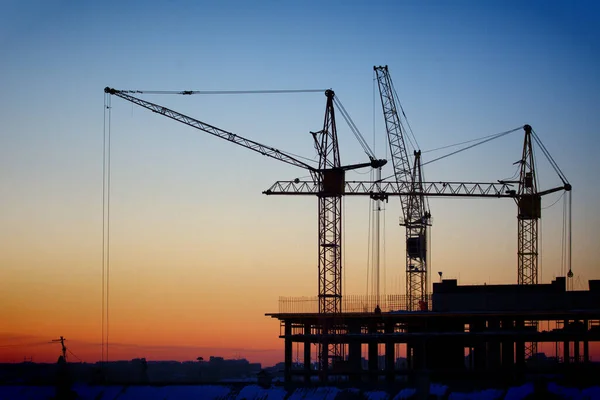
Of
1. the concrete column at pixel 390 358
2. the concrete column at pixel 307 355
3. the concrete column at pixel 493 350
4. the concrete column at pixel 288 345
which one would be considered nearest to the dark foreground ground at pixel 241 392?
the concrete column at pixel 390 358

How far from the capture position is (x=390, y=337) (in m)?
120

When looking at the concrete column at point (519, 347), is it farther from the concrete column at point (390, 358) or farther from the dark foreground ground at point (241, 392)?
the dark foreground ground at point (241, 392)

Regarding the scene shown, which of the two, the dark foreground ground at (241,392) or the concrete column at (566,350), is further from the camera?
the concrete column at (566,350)

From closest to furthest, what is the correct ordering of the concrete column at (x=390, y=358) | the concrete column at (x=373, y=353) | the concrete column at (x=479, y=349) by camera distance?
the concrete column at (x=390, y=358)
the concrete column at (x=479, y=349)
the concrete column at (x=373, y=353)

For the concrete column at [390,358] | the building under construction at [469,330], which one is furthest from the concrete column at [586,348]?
the concrete column at [390,358]

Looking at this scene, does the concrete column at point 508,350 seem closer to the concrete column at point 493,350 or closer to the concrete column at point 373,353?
the concrete column at point 493,350

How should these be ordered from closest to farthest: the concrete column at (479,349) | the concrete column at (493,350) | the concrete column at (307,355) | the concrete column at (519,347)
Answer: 1. the concrete column at (493,350)
2. the concrete column at (479,349)
3. the concrete column at (519,347)
4. the concrete column at (307,355)

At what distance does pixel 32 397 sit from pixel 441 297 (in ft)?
158

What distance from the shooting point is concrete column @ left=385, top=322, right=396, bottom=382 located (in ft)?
384

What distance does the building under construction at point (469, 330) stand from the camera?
115 metres

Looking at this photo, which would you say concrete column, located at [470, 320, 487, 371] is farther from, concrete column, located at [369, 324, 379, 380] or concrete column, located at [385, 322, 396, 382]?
concrete column, located at [369, 324, 379, 380]

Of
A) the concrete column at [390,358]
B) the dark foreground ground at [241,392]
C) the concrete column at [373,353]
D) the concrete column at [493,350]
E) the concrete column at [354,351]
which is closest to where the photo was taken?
the dark foreground ground at [241,392]

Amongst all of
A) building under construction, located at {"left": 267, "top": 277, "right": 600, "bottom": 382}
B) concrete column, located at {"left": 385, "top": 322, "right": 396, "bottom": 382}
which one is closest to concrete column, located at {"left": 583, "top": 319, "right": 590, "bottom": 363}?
building under construction, located at {"left": 267, "top": 277, "right": 600, "bottom": 382}

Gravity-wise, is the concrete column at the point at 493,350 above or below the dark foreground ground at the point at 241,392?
above
